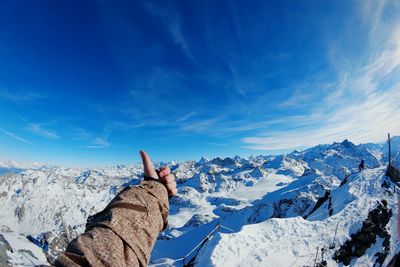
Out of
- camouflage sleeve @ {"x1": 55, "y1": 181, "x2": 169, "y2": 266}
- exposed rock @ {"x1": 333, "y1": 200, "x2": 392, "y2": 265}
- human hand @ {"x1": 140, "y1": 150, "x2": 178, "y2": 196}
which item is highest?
human hand @ {"x1": 140, "y1": 150, "x2": 178, "y2": 196}

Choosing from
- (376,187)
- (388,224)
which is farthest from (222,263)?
(376,187)

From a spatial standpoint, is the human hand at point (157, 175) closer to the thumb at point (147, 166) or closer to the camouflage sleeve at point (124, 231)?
the thumb at point (147, 166)

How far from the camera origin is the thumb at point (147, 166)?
3.58 m

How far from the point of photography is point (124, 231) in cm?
280

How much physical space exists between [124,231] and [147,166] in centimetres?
96

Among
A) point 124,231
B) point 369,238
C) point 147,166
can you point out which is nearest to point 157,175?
point 147,166

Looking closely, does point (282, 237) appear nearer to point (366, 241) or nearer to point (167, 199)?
point (366, 241)

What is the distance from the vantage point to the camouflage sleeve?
2436 millimetres

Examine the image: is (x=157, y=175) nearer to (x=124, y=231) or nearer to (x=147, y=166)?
(x=147, y=166)

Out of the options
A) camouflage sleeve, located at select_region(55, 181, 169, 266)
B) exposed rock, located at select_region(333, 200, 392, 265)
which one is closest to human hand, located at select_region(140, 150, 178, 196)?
camouflage sleeve, located at select_region(55, 181, 169, 266)

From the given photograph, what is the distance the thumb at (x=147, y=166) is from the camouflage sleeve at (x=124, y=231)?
159 millimetres

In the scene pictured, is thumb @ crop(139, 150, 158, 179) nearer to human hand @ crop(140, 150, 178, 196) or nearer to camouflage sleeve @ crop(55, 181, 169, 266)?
human hand @ crop(140, 150, 178, 196)

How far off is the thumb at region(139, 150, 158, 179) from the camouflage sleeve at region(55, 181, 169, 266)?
6.3 inches

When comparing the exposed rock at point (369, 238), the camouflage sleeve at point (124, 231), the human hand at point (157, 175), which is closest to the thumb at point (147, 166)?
the human hand at point (157, 175)
